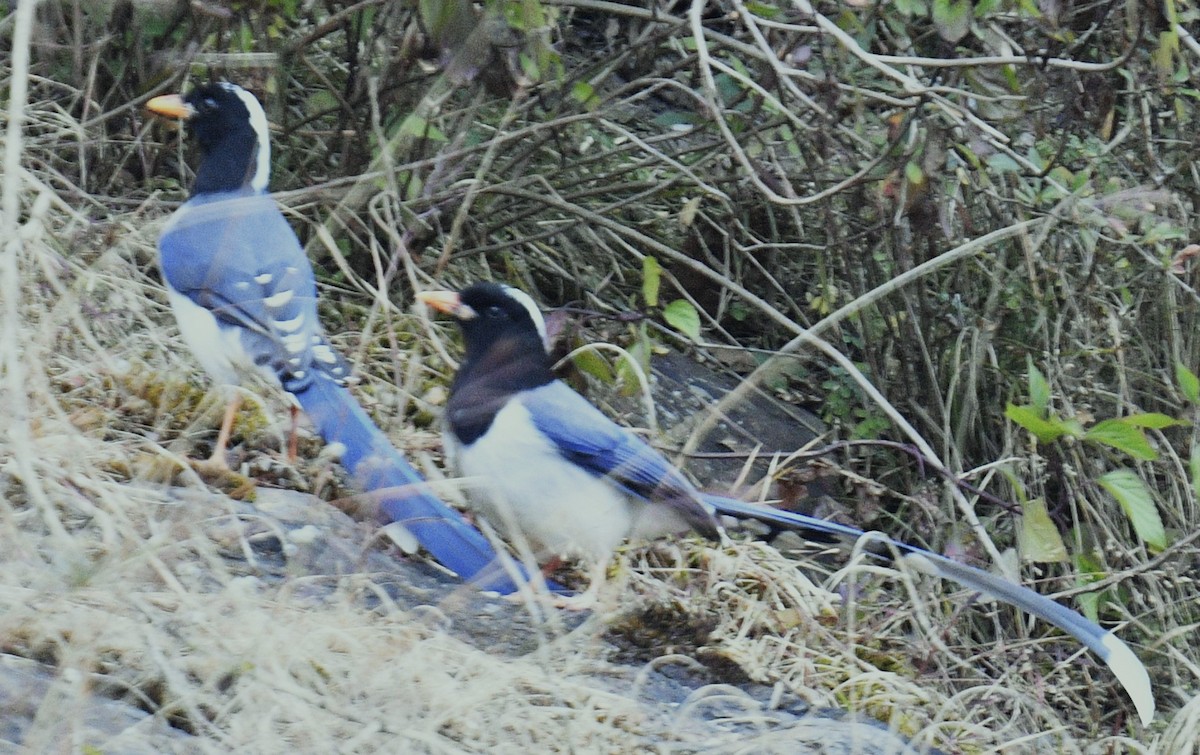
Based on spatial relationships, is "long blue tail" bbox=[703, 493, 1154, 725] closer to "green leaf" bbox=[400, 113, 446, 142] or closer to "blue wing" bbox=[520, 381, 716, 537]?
"blue wing" bbox=[520, 381, 716, 537]

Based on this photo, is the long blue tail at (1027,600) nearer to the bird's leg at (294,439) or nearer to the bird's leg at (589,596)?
the bird's leg at (589,596)

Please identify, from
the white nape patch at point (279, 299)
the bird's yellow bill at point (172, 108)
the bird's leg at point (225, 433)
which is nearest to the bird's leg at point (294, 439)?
the bird's leg at point (225, 433)

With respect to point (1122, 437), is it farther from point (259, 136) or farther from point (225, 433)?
point (259, 136)

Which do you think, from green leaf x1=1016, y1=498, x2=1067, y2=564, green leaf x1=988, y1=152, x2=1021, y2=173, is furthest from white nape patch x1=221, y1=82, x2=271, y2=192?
green leaf x1=1016, y1=498, x2=1067, y2=564

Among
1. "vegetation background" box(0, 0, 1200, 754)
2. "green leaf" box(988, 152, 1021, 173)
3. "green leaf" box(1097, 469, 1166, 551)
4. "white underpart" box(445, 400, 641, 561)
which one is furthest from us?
"green leaf" box(988, 152, 1021, 173)

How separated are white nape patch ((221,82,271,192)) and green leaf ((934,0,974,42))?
1.82 meters

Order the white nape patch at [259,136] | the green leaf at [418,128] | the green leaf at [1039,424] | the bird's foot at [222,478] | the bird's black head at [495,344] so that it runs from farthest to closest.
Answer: the white nape patch at [259,136] → the green leaf at [418,128] → the green leaf at [1039,424] → the bird's black head at [495,344] → the bird's foot at [222,478]

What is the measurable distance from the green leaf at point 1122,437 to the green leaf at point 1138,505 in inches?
5.7

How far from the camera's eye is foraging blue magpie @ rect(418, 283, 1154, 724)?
3355 millimetres

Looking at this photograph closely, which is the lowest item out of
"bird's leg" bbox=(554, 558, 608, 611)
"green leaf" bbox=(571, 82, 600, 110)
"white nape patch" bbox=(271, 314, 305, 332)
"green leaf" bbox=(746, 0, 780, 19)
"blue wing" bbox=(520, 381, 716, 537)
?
"bird's leg" bbox=(554, 558, 608, 611)

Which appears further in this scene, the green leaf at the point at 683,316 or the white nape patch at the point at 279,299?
the green leaf at the point at 683,316

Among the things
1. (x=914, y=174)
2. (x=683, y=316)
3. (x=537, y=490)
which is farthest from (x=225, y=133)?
(x=914, y=174)

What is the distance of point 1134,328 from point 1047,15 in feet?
5.37

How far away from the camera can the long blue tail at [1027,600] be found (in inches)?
130
